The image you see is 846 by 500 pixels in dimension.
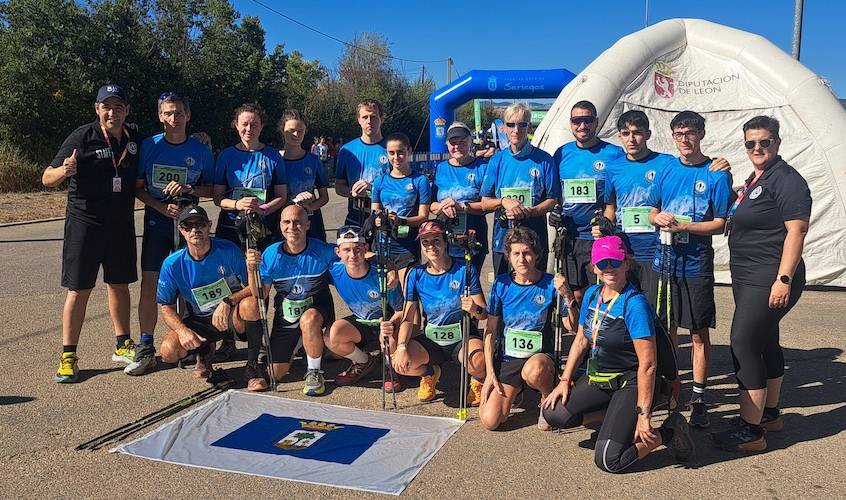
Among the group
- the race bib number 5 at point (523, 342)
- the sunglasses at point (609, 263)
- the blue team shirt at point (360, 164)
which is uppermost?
the blue team shirt at point (360, 164)

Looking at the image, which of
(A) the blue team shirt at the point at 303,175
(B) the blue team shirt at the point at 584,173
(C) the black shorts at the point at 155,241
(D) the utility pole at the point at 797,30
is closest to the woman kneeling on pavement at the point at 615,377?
(B) the blue team shirt at the point at 584,173

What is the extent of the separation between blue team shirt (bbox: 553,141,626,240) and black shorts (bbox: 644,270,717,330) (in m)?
0.70

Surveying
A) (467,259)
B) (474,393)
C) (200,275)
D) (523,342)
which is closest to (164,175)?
(200,275)

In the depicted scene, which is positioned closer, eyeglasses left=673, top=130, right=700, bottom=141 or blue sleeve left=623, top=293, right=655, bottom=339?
blue sleeve left=623, top=293, right=655, bottom=339

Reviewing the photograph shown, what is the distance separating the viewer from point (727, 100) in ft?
26.6

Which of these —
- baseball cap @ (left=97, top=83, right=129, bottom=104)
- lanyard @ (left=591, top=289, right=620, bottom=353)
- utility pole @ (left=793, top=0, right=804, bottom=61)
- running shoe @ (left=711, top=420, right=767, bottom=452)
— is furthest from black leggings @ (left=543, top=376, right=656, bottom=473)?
utility pole @ (left=793, top=0, right=804, bottom=61)

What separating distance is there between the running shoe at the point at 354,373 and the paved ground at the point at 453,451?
12 centimetres

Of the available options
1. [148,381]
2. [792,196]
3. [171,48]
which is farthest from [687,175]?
[171,48]

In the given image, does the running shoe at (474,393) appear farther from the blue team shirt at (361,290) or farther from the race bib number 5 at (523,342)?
the blue team shirt at (361,290)

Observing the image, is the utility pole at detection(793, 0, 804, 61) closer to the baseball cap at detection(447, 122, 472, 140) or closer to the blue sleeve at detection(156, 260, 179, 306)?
the baseball cap at detection(447, 122, 472, 140)

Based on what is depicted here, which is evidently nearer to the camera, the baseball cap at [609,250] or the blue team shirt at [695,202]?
the baseball cap at [609,250]

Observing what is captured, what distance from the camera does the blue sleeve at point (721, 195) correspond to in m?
4.07

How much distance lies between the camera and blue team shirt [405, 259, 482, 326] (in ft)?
14.8

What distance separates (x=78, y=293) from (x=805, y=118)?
24.7 feet
